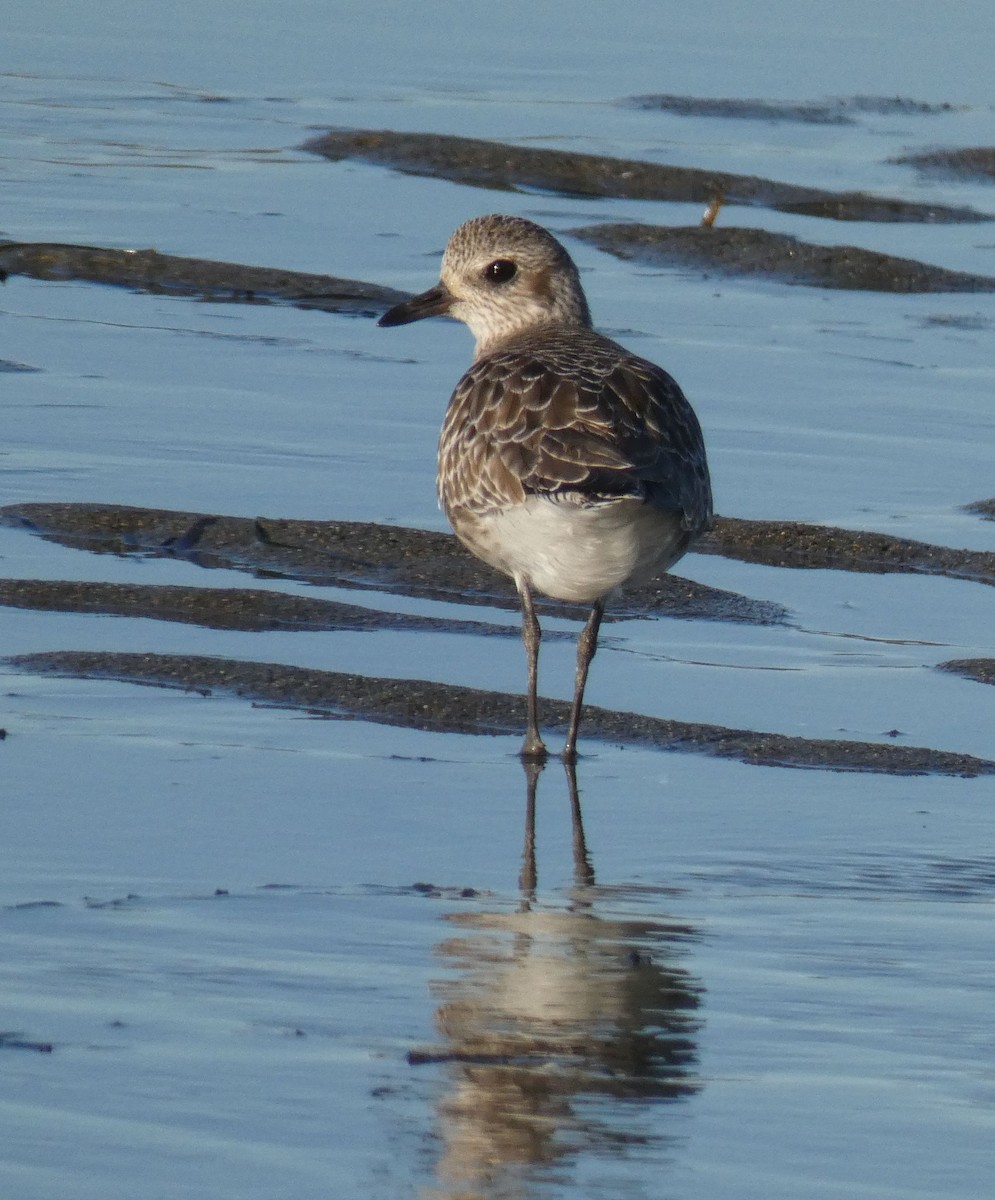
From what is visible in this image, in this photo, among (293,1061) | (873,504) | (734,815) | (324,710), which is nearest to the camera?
(293,1061)

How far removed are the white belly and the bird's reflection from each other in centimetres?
136

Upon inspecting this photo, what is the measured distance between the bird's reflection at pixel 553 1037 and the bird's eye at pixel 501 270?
3.04 meters

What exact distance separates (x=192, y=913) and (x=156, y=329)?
7.80 meters

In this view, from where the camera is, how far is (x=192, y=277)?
14.0 metres

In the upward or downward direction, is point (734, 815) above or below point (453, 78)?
below

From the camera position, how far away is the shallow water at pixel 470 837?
4.29m

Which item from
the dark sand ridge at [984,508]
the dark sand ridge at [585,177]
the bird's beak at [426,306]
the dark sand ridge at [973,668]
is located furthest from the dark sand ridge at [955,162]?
the dark sand ridge at [973,668]

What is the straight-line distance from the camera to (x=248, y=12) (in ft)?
85.0

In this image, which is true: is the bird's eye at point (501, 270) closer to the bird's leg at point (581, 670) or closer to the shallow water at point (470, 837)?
the shallow water at point (470, 837)

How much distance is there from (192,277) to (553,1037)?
978 cm

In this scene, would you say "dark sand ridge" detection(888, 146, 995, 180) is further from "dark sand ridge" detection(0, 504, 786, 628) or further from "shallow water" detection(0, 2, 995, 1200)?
"dark sand ridge" detection(0, 504, 786, 628)

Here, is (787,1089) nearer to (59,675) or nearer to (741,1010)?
(741,1010)

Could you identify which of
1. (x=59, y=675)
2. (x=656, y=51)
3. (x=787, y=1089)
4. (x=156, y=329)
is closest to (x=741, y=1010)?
(x=787, y=1089)

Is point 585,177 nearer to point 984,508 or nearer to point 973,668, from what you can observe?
point 984,508
